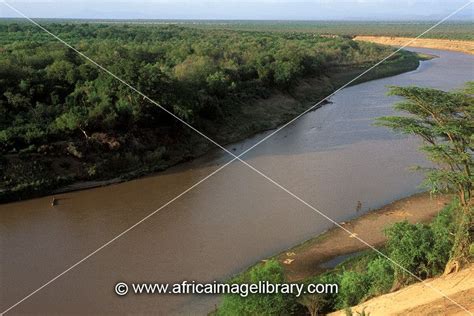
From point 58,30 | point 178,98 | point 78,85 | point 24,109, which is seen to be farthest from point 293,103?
point 58,30

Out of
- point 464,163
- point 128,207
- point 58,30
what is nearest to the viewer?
point 464,163

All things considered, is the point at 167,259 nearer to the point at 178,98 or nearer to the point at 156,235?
the point at 156,235

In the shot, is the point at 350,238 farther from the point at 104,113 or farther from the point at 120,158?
the point at 104,113

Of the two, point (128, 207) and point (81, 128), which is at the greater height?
point (81, 128)

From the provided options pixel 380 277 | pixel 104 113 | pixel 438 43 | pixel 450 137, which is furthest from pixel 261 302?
pixel 438 43

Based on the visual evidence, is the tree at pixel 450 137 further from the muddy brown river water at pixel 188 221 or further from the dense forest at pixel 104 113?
the dense forest at pixel 104 113
